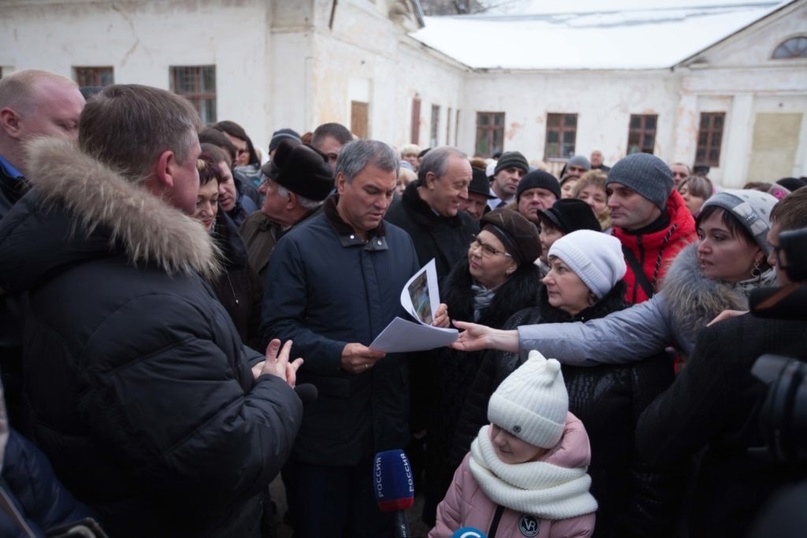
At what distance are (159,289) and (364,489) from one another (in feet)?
5.54

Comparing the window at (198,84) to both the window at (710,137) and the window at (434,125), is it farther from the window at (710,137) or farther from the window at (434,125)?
the window at (710,137)

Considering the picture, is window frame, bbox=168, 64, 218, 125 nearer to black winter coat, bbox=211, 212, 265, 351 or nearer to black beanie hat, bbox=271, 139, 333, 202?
black beanie hat, bbox=271, 139, 333, 202

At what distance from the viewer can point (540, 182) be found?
429 cm

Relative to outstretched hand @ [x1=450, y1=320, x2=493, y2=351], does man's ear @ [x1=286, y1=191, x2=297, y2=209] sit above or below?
above

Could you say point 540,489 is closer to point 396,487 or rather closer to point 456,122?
point 396,487

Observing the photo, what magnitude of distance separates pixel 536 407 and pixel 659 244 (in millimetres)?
1554

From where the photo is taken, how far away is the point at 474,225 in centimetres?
386

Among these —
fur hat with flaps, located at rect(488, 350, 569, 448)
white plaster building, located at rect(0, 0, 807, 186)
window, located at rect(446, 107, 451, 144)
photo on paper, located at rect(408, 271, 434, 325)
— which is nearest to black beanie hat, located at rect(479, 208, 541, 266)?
photo on paper, located at rect(408, 271, 434, 325)

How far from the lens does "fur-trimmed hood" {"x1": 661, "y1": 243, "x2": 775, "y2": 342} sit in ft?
6.35

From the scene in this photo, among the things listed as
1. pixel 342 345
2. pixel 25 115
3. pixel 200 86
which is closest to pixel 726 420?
pixel 342 345

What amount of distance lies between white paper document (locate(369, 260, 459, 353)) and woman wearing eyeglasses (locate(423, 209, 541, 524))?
183 mm

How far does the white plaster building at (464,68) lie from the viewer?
10703 millimetres

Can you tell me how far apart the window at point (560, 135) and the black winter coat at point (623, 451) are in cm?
2149

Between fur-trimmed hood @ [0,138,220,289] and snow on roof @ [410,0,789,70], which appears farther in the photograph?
snow on roof @ [410,0,789,70]
